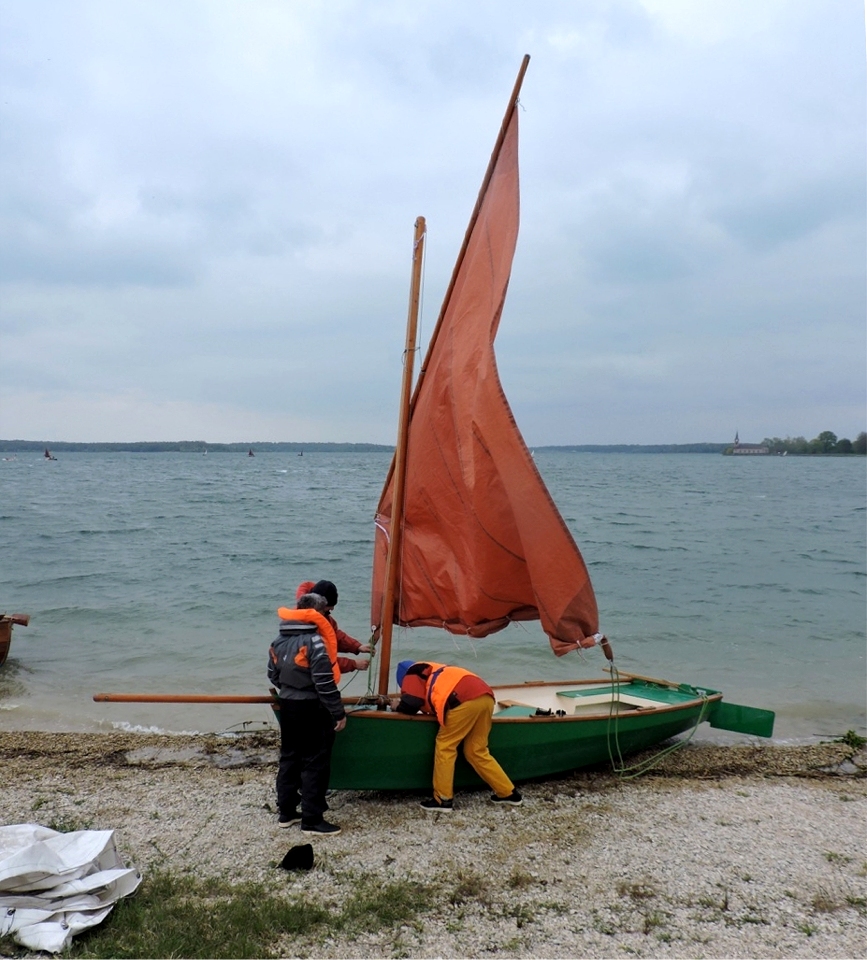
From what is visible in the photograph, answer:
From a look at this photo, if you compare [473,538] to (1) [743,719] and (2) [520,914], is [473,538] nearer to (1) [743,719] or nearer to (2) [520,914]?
(2) [520,914]

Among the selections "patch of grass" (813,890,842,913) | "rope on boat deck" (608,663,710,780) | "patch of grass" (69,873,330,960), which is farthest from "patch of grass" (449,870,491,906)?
"rope on boat deck" (608,663,710,780)

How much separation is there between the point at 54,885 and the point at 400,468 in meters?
4.30

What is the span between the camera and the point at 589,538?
34.8 meters

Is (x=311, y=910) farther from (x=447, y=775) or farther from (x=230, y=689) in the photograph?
(x=230, y=689)

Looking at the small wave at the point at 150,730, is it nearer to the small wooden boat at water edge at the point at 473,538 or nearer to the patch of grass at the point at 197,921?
the small wooden boat at water edge at the point at 473,538

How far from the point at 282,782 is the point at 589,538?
1160 inches

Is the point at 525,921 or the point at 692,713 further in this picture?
the point at 692,713

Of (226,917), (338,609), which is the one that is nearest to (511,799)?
(226,917)

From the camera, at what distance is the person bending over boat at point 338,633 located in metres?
6.48

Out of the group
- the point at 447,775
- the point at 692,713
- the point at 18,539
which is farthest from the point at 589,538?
the point at 447,775

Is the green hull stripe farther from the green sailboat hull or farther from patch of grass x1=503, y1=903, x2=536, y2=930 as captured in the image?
patch of grass x1=503, y1=903, x2=536, y2=930

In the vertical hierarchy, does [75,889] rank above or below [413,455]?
below

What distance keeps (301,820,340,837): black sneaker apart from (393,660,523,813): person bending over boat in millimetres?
904

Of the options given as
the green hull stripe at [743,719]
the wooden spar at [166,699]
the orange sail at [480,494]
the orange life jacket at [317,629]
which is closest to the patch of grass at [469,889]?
the orange life jacket at [317,629]
